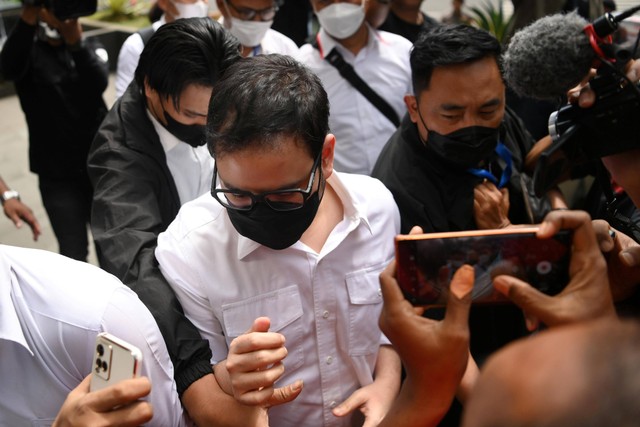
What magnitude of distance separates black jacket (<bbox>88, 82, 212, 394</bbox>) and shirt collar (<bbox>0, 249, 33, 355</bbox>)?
294 mm

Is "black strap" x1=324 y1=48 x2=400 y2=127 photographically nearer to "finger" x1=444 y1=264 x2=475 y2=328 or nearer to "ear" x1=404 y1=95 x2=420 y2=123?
"ear" x1=404 y1=95 x2=420 y2=123

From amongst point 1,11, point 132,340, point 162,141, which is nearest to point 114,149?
→ point 162,141

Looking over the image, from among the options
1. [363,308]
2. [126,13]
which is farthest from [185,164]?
[126,13]

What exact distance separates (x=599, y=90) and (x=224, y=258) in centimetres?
92

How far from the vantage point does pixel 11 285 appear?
1.40 m

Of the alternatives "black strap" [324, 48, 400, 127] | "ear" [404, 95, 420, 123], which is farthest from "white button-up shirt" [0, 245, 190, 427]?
"black strap" [324, 48, 400, 127]

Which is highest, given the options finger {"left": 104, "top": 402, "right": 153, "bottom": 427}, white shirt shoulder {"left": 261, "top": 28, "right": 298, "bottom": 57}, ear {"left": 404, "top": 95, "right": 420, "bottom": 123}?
ear {"left": 404, "top": 95, "right": 420, "bottom": 123}

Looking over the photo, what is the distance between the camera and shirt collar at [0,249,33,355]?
4.43ft

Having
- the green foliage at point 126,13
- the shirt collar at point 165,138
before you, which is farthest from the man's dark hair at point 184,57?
the green foliage at point 126,13

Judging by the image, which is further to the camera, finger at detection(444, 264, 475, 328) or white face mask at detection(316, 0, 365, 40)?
white face mask at detection(316, 0, 365, 40)

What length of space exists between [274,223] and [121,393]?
536 millimetres

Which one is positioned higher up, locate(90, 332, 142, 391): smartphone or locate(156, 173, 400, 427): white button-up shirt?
locate(90, 332, 142, 391): smartphone

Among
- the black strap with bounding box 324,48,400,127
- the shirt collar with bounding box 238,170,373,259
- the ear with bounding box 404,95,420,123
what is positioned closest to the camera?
the shirt collar with bounding box 238,170,373,259

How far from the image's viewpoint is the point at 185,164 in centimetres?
Result: 219
